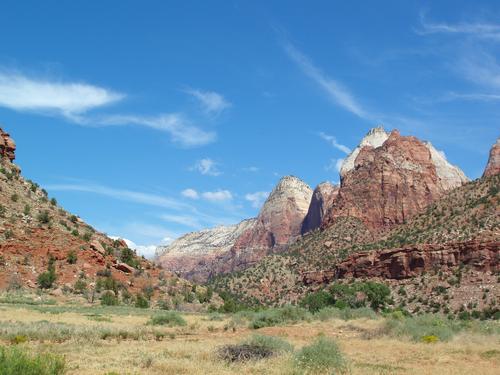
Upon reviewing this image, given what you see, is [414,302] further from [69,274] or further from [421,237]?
[69,274]

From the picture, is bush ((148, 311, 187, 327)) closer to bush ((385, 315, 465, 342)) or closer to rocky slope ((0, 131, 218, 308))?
bush ((385, 315, 465, 342))

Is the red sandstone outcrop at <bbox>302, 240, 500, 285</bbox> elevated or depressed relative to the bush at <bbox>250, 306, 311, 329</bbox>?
elevated

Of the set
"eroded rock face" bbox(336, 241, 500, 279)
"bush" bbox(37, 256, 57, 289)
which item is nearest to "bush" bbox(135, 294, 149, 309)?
"bush" bbox(37, 256, 57, 289)

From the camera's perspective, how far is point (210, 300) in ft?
194

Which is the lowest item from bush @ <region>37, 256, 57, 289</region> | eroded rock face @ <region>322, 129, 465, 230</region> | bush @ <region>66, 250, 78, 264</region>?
bush @ <region>37, 256, 57, 289</region>

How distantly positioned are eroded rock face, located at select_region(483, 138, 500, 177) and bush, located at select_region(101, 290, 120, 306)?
4247 inches

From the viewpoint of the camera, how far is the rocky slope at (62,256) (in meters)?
48.2

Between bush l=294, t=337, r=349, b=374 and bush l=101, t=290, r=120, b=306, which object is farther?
bush l=101, t=290, r=120, b=306

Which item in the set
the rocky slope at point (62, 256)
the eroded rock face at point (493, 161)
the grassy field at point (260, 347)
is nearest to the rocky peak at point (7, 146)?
the rocky slope at point (62, 256)

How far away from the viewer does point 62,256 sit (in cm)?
5172

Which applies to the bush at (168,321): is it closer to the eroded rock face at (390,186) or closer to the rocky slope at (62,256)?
the rocky slope at (62,256)

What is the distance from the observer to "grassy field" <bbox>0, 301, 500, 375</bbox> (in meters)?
14.9

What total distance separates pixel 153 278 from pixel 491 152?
11436 cm

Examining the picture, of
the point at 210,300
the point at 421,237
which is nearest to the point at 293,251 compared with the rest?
the point at 421,237
